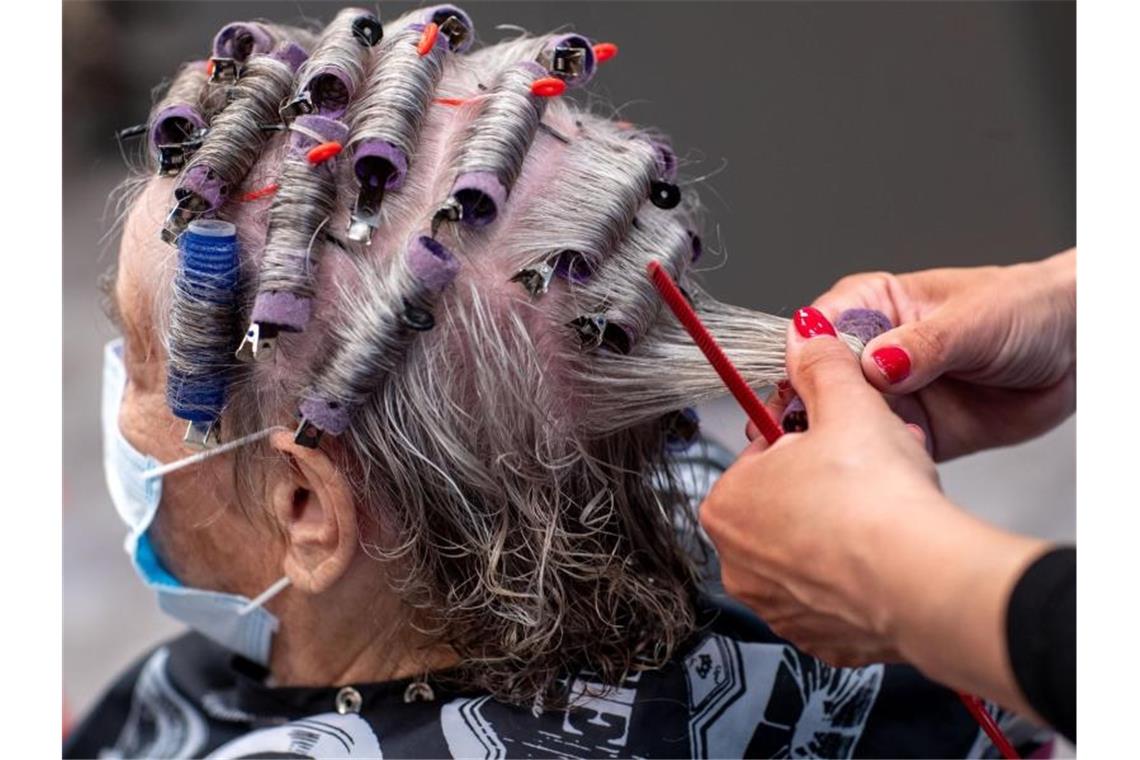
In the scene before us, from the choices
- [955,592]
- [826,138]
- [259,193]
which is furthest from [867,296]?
[826,138]

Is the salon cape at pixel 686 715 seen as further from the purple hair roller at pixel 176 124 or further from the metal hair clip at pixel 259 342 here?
the purple hair roller at pixel 176 124

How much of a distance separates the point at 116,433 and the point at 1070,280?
55.5 inches

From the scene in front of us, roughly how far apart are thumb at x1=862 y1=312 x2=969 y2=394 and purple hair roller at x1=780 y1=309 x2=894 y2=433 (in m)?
0.03

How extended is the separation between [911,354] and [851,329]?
0.09 metres

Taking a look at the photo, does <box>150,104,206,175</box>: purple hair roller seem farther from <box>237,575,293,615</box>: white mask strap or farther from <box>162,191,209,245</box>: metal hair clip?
<box>237,575,293,615</box>: white mask strap

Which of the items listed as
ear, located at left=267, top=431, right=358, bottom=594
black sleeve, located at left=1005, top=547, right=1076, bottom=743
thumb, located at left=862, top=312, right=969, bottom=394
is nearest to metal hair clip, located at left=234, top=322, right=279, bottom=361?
ear, located at left=267, top=431, right=358, bottom=594

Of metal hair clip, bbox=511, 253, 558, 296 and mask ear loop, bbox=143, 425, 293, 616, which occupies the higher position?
metal hair clip, bbox=511, 253, 558, 296

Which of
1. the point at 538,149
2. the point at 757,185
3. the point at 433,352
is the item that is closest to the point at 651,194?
the point at 538,149

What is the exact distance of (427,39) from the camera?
1285 millimetres

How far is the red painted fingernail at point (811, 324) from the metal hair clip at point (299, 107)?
59cm

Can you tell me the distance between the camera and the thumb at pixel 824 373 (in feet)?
3.56

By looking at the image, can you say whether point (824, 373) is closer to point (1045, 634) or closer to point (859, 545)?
point (859, 545)

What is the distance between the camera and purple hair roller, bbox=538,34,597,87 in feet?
4.37

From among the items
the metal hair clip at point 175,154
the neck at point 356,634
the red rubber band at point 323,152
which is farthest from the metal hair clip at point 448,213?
the neck at point 356,634
